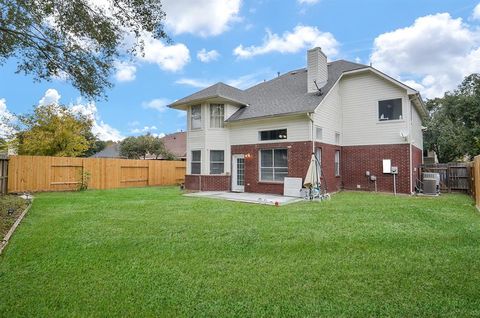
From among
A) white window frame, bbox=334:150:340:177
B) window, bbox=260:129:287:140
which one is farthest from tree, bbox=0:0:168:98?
white window frame, bbox=334:150:340:177

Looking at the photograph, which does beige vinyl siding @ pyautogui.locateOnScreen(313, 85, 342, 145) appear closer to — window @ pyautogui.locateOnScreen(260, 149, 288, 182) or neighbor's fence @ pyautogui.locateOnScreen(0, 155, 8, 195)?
window @ pyautogui.locateOnScreen(260, 149, 288, 182)

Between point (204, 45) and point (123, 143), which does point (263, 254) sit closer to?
point (204, 45)

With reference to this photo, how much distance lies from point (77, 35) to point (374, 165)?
44.5 feet

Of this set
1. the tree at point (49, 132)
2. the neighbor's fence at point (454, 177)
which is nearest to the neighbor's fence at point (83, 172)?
the tree at point (49, 132)

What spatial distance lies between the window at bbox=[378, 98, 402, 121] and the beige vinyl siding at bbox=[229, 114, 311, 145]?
4356 mm

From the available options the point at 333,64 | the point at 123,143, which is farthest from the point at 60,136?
the point at 333,64

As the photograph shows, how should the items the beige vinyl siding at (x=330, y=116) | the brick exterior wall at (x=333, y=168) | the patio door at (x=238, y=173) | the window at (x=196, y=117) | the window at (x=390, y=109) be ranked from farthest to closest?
the window at (x=196, y=117), the patio door at (x=238, y=173), the window at (x=390, y=109), the beige vinyl siding at (x=330, y=116), the brick exterior wall at (x=333, y=168)

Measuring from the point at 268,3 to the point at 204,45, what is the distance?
4459 millimetres

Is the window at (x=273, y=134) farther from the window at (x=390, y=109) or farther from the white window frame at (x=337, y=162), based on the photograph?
the window at (x=390, y=109)

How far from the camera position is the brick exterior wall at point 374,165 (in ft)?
44.5

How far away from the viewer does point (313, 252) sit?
477cm

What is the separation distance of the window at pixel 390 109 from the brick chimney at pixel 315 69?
123 inches

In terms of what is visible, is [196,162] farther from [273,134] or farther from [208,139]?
[273,134]

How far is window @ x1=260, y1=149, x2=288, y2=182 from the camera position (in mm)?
13672
